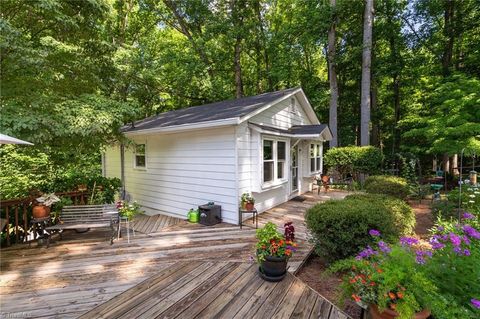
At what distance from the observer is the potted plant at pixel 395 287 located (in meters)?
1.96

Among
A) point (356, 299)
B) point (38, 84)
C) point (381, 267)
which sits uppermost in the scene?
point (38, 84)

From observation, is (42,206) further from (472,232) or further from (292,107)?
(292,107)

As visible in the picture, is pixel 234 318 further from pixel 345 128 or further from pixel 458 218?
pixel 345 128

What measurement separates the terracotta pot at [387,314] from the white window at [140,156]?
8.19m

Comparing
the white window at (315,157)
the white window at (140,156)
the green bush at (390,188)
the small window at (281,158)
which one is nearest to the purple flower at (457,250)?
the green bush at (390,188)

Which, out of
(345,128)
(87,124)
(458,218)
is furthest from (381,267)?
(345,128)

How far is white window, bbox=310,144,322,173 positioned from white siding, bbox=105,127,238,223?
5739 millimetres

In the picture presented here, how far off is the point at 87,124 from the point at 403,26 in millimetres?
18588

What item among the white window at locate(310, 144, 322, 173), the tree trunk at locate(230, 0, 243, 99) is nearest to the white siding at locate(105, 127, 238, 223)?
the white window at locate(310, 144, 322, 173)

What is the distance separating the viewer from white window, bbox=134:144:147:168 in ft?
29.0

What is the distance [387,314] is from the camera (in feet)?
6.89

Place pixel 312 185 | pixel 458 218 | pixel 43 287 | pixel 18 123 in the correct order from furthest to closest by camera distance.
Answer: pixel 312 185 → pixel 458 218 → pixel 18 123 → pixel 43 287

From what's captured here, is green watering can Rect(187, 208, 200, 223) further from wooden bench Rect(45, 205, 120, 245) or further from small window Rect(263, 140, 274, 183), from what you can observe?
small window Rect(263, 140, 274, 183)

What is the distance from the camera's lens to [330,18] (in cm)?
1305
